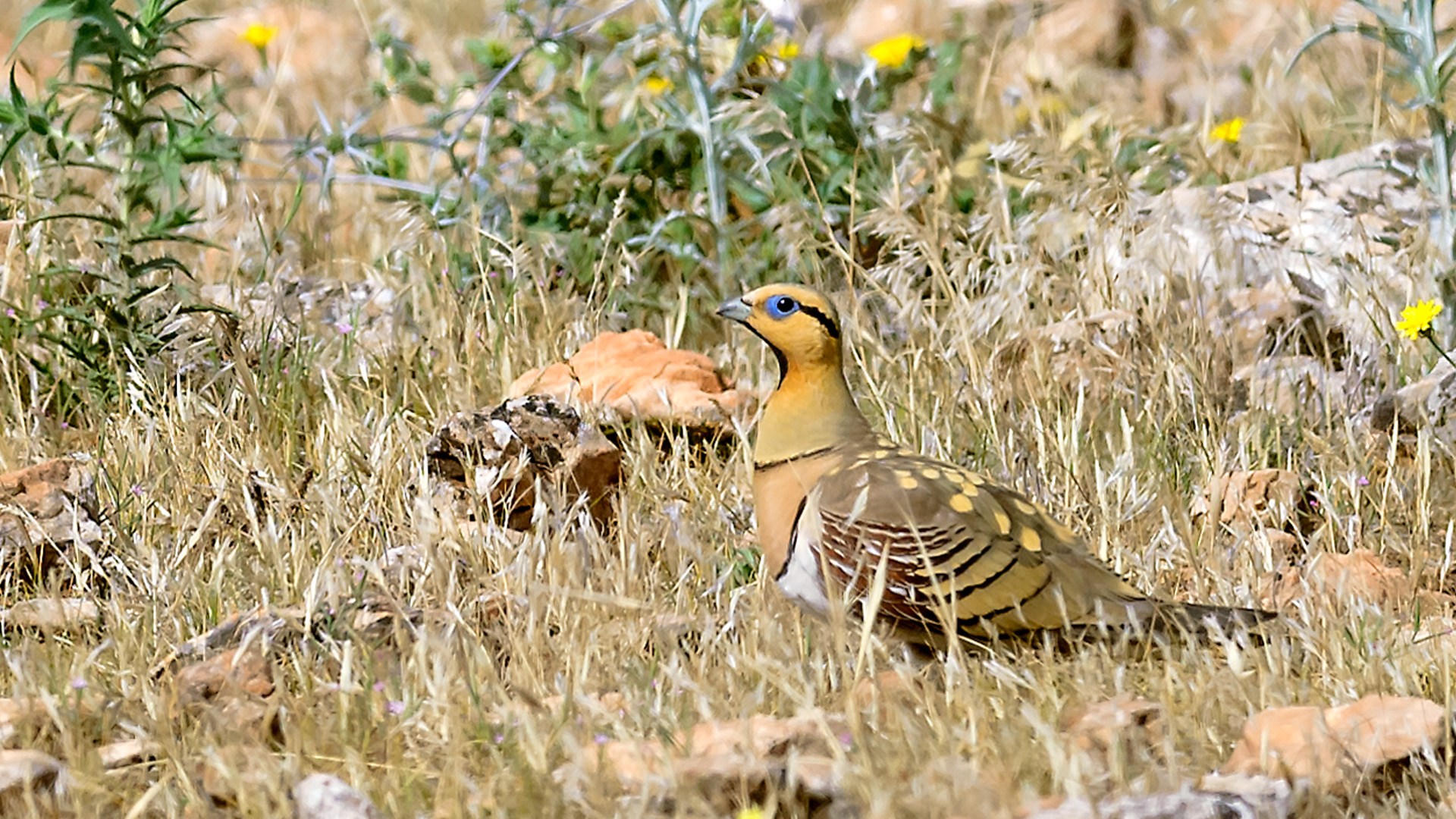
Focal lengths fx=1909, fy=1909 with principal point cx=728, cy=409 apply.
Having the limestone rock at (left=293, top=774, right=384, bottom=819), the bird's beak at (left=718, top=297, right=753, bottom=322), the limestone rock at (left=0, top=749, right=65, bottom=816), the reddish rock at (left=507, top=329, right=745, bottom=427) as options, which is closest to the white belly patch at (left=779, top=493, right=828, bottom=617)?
the bird's beak at (left=718, top=297, right=753, bottom=322)

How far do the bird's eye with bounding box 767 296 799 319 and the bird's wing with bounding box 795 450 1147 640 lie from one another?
0.43m

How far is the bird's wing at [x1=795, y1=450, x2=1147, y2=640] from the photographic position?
11.8 ft

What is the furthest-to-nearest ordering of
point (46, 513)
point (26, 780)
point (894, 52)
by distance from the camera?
point (894, 52), point (46, 513), point (26, 780)

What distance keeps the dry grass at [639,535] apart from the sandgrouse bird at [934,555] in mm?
93

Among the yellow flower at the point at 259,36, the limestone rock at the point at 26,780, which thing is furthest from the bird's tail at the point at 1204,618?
the yellow flower at the point at 259,36

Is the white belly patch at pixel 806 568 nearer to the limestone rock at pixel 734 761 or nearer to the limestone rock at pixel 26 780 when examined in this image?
the limestone rock at pixel 734 761

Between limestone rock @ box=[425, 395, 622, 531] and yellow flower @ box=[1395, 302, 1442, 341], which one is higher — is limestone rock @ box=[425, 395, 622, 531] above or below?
below

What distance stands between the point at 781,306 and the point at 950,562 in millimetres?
693

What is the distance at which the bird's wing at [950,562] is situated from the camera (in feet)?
11.8

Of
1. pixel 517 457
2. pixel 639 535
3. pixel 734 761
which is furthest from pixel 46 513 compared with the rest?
pixel 734 761

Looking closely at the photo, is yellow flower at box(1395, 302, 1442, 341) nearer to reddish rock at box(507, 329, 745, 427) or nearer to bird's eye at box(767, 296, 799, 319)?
bird's eye at box(767, 296, 799, 319)

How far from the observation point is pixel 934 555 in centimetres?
361

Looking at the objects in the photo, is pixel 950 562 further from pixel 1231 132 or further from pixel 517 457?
pixel 1231 132

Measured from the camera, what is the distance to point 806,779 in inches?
113
